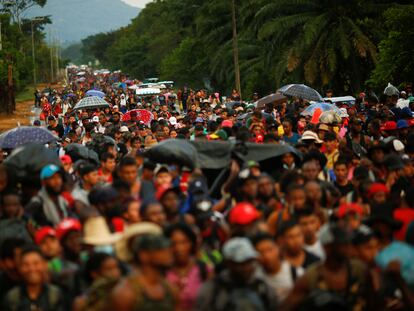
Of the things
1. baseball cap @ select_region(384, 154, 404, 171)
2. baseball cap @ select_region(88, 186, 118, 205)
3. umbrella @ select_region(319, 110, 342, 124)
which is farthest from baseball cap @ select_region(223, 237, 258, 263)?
umbrella @ select_region(319, 110, 342, 124)

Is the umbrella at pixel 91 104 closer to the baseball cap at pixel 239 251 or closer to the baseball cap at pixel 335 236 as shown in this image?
the baseball cap at pixel 335 236

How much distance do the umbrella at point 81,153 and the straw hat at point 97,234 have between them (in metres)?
5.32

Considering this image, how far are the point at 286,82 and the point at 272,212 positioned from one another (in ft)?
102

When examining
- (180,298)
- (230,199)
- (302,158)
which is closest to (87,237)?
(180,298)

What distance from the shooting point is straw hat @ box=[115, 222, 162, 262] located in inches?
287

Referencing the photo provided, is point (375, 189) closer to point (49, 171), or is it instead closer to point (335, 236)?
point (335, 236)

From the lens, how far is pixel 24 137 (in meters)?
14.5

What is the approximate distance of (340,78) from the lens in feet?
121

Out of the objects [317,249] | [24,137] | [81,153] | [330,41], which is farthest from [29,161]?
[330,41]

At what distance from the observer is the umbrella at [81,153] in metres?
13.5

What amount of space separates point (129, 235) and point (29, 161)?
11.8ft

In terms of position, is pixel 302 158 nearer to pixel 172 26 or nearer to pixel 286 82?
pixel 286 82

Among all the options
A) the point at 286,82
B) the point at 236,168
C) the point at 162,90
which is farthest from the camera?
the point at 162,90

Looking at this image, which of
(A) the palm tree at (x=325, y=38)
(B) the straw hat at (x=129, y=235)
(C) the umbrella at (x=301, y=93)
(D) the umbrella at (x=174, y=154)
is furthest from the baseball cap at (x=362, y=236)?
(A) the palm tree at (x=325, y=38)
